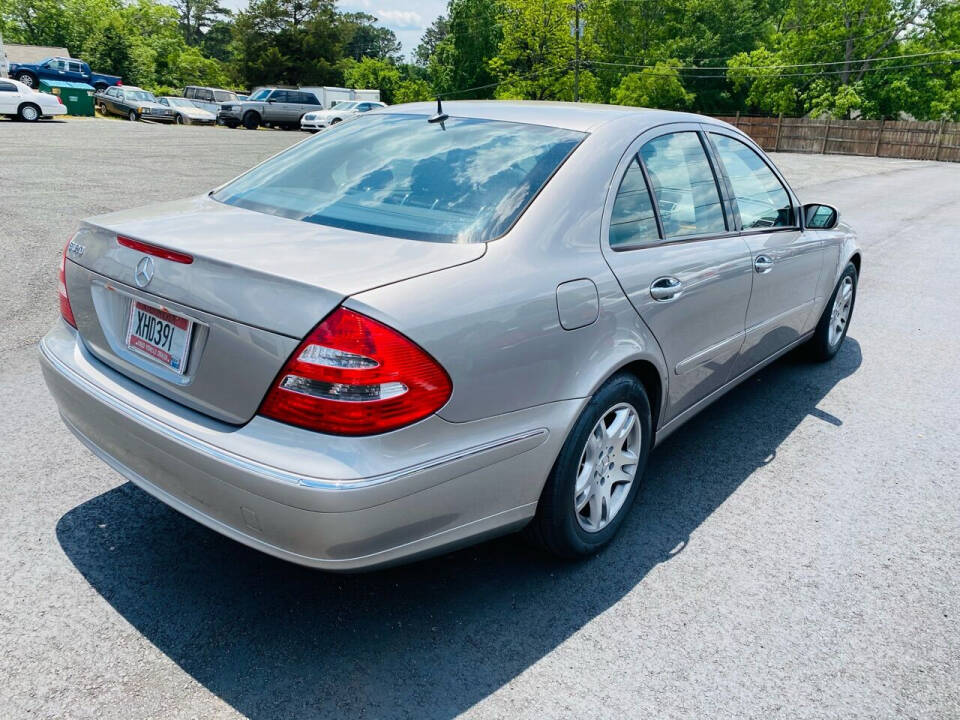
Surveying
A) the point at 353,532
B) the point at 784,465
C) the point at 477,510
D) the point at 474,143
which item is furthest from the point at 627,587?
the point at 474,143

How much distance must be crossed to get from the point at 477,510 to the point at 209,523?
31.5 inches

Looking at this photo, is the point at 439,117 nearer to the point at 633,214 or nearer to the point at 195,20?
the point at 633,214

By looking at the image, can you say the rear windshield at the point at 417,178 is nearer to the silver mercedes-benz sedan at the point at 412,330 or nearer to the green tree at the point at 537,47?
the silver mercedes-benz sedan at the point at 412,330

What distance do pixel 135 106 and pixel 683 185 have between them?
133 ft

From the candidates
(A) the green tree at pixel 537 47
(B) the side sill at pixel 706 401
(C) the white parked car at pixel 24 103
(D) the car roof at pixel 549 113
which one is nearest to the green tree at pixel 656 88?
(A) the green tree at pixel 537 47

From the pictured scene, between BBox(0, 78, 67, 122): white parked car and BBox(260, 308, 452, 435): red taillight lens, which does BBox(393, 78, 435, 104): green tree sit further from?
BBox(260, 308, 452, 435): red taillight lens

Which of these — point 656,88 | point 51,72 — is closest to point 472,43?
point 656,88

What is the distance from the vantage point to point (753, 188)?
13.1 feet

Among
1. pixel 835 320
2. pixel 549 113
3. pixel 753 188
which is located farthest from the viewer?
pixel 835 320

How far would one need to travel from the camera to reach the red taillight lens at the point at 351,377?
2033 millimetres

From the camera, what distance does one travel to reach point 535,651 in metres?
2.44

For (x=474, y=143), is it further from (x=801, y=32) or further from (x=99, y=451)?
(x=801, y=32)

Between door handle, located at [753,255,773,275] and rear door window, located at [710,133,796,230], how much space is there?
0.54ft

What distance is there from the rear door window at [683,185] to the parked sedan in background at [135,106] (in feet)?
129
